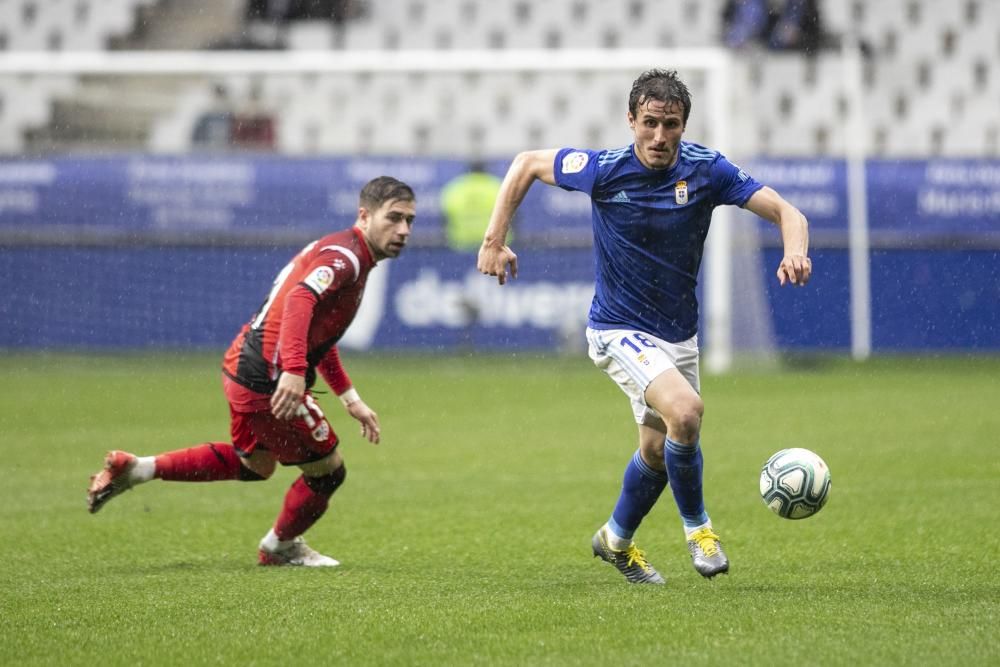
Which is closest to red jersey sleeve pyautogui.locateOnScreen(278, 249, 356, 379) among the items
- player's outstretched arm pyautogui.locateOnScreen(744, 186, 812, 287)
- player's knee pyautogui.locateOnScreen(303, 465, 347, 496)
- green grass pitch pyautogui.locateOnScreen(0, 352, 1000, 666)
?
player's knee pyautogui.locateOnScreen(303, 465, 347, 496)

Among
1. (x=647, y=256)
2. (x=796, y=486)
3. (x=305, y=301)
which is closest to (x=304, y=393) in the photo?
(x=305, y=301)

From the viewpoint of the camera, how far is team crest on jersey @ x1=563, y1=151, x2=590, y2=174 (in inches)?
245

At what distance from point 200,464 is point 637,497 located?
6.84 ft

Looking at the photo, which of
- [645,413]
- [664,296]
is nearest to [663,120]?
[664,296]

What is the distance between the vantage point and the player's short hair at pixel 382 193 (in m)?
6.66

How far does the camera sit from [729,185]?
6156 mm

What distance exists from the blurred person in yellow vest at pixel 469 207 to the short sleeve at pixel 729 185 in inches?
492

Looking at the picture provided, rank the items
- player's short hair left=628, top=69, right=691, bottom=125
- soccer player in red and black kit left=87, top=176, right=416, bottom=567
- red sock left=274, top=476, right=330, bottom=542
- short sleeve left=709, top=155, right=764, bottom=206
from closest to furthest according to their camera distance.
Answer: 1. player's short hair left=628, top=69, right=691, bottom=125
2. short sleeve left=709, top=155, right=764, bottom=206
3. soccer player in red and black kit left=87, top=176, right=416, bottom=567
4. red sock left=274, top=476, right=330, bottom=542

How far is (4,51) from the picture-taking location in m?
23.2

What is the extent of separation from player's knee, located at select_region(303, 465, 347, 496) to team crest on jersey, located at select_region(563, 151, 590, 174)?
5.87 ft

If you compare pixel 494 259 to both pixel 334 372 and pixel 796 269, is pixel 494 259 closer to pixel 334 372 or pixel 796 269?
pixel 796 269

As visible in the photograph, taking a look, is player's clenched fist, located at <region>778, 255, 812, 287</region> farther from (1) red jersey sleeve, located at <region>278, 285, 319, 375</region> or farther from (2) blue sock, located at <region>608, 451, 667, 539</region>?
(1) red jersey sleeve, located at <region>278, 285, 319, 375</region>

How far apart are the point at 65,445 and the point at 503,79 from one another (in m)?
10.0

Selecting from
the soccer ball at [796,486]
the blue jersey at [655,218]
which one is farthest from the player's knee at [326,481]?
the soccer ball at [796,486]
